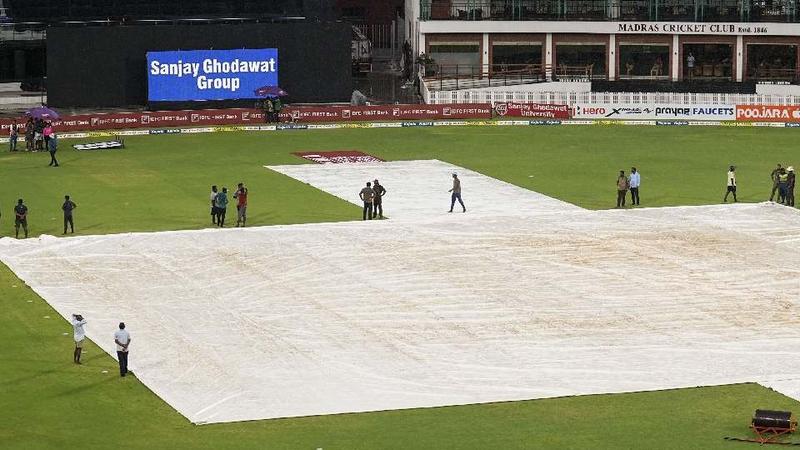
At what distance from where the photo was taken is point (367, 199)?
5931 centimetres

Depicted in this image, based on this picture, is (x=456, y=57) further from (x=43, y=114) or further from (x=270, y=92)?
(x=43, y=114)

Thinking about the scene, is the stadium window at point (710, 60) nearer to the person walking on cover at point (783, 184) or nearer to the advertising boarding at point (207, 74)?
the advertising boarding at point (207, 74)

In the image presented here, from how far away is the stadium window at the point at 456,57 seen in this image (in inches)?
4262

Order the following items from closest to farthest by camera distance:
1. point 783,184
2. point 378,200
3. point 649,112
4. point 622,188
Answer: point 378,200
point 622,188
point 783,184
point 649,112

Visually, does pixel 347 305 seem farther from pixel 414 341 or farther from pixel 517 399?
pixel 517 399

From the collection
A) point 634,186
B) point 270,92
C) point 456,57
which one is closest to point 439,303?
point 634,186

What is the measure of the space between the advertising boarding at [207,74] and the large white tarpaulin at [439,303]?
114ft

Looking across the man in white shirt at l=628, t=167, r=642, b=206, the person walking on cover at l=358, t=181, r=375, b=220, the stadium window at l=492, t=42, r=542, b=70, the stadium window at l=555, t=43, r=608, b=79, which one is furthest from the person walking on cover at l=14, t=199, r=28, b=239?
the stadium window at l=555, t=43, r=608, b=79

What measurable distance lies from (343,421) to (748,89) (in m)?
70.8

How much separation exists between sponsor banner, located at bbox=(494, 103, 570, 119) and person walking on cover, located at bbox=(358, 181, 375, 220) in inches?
1336

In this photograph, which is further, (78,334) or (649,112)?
(649,112)

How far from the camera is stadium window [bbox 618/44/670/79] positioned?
10969 cm

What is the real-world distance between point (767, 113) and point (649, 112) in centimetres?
643

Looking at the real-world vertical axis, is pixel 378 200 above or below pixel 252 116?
below
